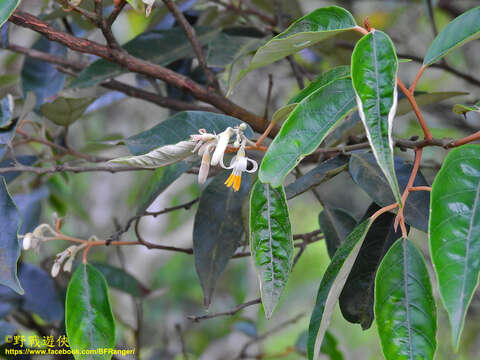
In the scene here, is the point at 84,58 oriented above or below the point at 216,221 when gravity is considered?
above

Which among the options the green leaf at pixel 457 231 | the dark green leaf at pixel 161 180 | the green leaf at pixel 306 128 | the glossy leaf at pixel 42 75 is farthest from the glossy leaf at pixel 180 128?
the glossy leaf at pixel 42 75

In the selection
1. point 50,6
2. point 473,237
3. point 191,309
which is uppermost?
point 50,6

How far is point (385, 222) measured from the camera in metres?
0.64

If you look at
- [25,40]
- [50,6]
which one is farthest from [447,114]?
[25,40]

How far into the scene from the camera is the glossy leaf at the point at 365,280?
613 millimetres

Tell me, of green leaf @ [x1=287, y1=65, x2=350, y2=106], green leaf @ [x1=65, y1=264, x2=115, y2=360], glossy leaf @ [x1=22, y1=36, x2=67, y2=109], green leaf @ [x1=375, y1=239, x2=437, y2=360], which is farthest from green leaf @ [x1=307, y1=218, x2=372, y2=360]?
glossy leaf @ [x1=22, y1=36, x2=67, y2=109]

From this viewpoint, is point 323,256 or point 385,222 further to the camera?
point 323,256

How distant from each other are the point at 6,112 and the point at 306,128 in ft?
1.78

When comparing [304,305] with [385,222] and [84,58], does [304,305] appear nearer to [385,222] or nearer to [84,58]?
[84,58]

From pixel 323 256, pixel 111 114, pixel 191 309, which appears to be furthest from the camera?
pixel 111 114

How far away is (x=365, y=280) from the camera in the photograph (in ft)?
2.02

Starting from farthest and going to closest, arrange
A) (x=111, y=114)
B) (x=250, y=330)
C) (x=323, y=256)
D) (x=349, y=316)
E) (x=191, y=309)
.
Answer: (x=111, y=114) → (x=323, y=256) → (x=191, y=309) → (x=250, y=330) → (x=349, y=316)

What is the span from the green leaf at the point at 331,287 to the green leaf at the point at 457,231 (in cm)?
10

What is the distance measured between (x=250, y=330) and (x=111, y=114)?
174 centimetres
